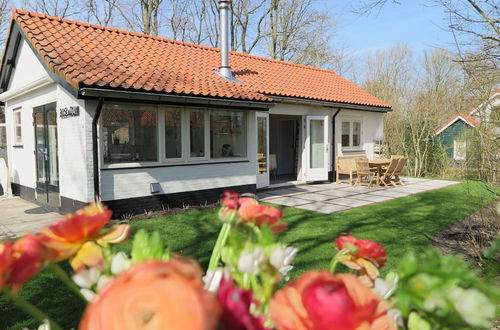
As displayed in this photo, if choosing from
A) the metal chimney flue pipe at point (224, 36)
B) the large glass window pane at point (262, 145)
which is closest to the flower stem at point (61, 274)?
the metal chimney flue pipe at point (224, 36)

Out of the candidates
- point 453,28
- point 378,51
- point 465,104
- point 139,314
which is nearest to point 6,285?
point 139,314

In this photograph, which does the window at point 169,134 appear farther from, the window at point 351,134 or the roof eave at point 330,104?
the window at point 351,134

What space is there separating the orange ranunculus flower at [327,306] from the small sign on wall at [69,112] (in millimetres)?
7859

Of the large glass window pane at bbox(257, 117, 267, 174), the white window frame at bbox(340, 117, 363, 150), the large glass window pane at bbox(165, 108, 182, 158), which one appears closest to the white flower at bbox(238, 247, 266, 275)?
the large glass window pane at bbox(165, 108, 182, 158)

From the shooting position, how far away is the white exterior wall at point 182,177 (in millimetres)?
7699

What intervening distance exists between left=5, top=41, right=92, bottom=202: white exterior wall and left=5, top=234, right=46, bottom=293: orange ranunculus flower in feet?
24.1

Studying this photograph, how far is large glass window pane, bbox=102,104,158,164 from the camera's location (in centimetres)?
775

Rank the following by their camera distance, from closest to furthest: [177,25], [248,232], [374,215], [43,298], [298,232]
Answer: [248,232] → [43,298] → [298,232] → [374,215] → [177,25]

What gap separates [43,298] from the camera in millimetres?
3922

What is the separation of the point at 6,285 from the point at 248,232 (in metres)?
0.37

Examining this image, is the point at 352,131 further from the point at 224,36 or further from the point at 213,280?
the point at 213,280

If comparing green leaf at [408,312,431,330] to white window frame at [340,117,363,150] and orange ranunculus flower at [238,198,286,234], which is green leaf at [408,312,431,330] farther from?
white window frame at [340,117,363,150]

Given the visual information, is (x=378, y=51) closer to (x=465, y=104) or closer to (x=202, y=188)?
(x=202, y=188)

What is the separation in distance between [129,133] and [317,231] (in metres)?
4.57
